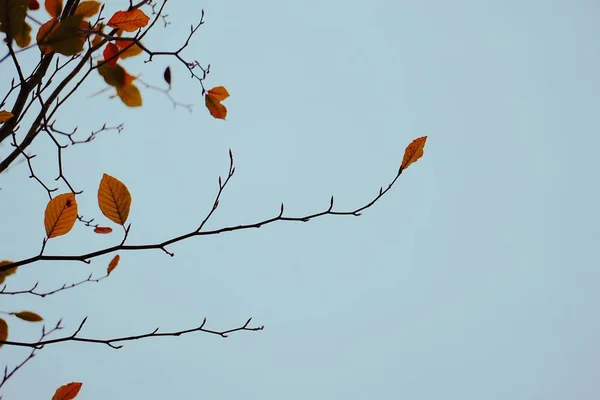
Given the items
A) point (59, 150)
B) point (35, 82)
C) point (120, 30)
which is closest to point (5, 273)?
point (59, 150)

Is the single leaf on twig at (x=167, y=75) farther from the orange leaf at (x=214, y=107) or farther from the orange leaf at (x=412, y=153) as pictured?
the orange leaf at (x=412, y=153)

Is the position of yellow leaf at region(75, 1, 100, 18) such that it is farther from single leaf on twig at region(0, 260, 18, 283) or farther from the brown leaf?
single leaf on twig at region(0, 260, 18, 283)

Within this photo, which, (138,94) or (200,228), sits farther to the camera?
(138,94)

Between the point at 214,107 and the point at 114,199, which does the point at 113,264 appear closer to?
the point at 114,199

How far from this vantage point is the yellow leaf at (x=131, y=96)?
0.88 meters

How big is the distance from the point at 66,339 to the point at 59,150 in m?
0.36

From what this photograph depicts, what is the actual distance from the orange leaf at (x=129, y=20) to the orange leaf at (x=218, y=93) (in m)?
0.17

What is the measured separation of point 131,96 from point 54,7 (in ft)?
0.64

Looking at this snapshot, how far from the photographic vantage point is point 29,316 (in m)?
0.93

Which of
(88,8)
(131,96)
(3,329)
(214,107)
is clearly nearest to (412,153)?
(214,107)

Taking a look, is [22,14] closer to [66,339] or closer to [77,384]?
[66,339]

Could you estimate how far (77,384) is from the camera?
0.83 m

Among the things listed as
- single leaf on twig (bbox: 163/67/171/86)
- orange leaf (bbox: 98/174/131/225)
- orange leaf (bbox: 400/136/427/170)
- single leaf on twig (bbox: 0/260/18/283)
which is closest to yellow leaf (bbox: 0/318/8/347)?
single leaf on twig (bbox: 0/260/18/283)

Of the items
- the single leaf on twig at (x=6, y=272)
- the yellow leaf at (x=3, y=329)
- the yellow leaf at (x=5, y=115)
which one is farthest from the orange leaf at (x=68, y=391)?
the yellow leaf at (x=5, y=115)
